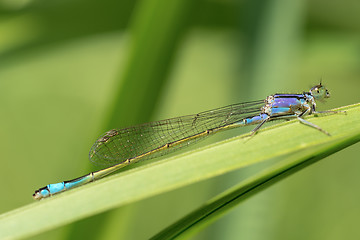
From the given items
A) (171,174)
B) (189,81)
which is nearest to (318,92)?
(171,174)

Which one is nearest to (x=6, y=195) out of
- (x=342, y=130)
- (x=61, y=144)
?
(x=61, y=144)

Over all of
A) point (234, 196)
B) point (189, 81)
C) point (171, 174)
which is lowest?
point (234, 196)

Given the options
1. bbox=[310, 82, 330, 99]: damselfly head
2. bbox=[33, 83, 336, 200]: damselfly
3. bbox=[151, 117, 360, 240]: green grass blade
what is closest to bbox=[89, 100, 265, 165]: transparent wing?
bbox=[33, 83, 336, 200]: damselfly

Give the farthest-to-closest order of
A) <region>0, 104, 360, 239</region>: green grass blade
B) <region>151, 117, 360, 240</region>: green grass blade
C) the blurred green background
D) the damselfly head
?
the blurred green background → the damselfly head → <region>151, 117, 360, 240</region>: green grass blade → <region>0, 104, 360, 239</region>: green grass blade

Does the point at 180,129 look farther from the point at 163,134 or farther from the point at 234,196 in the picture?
the point at 234,196

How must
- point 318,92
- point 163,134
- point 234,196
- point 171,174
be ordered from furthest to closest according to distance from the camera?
point 163,134
point 318,92
point 234,196
point 171,174

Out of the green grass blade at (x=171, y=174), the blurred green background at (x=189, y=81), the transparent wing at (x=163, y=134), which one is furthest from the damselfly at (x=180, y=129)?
the green grass blade at (x=171, y=174)

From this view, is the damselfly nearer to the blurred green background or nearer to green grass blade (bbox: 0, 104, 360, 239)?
the blurred green background
